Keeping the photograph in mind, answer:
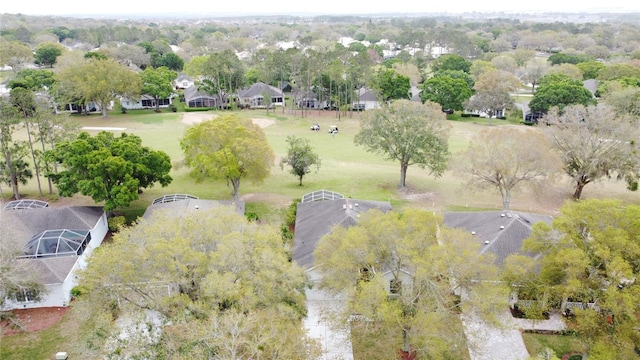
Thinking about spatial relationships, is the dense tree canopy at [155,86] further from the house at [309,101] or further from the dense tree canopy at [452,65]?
the dense tree canopy at [452,65]

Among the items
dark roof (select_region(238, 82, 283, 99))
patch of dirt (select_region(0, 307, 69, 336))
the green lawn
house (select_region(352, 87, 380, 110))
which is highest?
dark roof (select_region(238, 82, 283, 99))

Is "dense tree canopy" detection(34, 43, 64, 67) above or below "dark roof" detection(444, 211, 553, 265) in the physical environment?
above

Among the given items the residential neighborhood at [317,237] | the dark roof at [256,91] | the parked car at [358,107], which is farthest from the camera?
the dark roof at [256,91]

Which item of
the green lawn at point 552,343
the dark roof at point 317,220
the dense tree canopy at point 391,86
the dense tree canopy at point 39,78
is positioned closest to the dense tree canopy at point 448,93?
the dense tree canopy at point 391,86

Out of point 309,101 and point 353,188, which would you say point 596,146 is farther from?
point 309,101

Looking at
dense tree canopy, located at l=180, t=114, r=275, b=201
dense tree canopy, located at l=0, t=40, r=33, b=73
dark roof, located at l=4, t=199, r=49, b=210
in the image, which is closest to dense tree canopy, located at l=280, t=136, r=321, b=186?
dense tree canopy, located at l=180, t=114, r=275, b=201

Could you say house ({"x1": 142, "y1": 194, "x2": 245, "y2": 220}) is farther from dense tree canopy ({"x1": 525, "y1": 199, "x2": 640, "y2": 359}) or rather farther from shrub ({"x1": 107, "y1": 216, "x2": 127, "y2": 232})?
dense tree canopy ({"x1": 525, "y1": 199, "x2": 640, "y2": 359})

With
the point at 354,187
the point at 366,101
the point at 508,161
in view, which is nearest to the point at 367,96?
the point at 366,101
